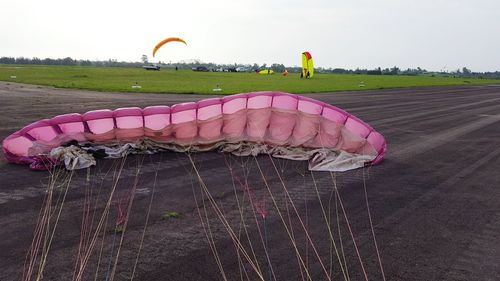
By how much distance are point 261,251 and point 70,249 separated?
2.24m

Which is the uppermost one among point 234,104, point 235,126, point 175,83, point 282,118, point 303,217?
point 234,104

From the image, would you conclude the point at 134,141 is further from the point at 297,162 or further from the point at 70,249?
the point at 70,249

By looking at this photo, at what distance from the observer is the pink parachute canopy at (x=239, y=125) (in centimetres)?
1041

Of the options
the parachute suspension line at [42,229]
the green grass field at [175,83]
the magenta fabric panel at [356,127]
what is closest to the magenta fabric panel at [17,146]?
the parachute suspension line at [42,229]

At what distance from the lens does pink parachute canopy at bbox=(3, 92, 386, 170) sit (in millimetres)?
10414

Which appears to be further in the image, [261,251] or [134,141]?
[134,141]

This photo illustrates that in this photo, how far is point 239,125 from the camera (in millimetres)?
11109

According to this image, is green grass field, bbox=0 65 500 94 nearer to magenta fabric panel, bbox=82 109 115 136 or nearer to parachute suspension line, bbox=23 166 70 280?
magenta fabric panel, bbox=82 109 115 136

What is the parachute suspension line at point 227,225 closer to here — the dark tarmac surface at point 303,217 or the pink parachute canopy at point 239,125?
the dark tarmac surface at point 303,217

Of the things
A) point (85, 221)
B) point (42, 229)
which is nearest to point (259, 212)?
point (85, 221)

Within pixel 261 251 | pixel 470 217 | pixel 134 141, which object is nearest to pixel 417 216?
pixel 470 217

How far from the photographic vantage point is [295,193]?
7.75 meters

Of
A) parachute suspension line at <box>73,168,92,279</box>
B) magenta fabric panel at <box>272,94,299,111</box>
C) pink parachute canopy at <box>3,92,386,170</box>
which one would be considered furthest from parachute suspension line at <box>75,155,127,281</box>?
magenta fabric panel at <box>272,94,299,111</box>

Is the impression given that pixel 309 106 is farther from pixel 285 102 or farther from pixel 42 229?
pixel 42 229
